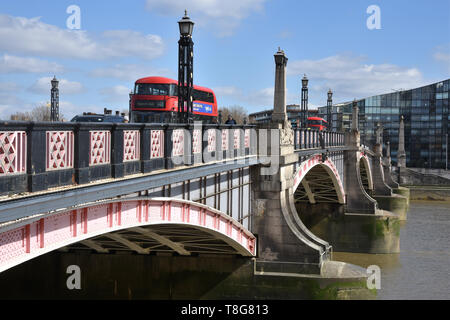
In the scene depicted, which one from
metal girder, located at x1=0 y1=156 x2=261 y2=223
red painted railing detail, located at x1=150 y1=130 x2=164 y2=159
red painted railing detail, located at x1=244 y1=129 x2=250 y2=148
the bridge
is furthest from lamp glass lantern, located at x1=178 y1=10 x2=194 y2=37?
→ red painted railing detail, located at x1=244 y1=129 x2=250 y2=148

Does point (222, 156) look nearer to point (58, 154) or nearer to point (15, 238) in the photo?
point (58, 154)

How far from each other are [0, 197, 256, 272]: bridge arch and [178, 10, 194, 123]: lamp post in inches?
92.4

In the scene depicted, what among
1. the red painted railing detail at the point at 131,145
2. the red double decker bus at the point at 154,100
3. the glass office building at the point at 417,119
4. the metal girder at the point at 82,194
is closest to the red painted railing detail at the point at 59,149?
the metal girder at the point at 82,194

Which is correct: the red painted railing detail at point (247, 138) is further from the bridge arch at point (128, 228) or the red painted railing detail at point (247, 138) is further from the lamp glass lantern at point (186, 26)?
the lamp glass lantern at point (186, 26)

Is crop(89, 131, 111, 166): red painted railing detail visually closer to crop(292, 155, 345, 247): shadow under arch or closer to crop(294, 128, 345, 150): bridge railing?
crop(294, 128, 345, 150): bridge railing

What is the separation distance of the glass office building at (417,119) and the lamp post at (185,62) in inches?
3990

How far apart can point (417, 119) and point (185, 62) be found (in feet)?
367

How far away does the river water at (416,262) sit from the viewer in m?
31.3

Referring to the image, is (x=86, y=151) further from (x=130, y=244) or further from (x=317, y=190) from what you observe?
(x=317, y=190)

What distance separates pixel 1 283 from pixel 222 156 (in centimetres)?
1218

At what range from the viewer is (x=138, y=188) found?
11539 mm

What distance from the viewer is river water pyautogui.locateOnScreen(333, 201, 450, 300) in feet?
103

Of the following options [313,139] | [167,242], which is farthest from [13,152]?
[313,139]
